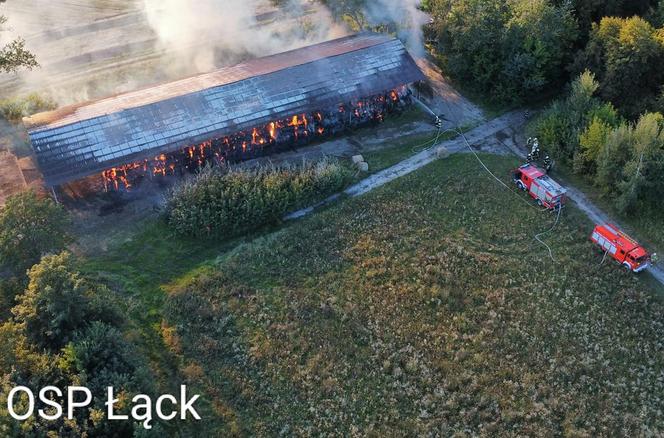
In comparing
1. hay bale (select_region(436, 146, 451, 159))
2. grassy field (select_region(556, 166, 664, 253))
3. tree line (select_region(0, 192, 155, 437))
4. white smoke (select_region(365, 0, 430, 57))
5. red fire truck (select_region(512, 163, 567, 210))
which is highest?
white smoke (select_region(365, 0, 430, 57))

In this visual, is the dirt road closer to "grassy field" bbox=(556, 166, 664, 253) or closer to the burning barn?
"grassy field" bbox=(556, 166, 664, 253)

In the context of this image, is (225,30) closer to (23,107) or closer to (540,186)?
(23,107)

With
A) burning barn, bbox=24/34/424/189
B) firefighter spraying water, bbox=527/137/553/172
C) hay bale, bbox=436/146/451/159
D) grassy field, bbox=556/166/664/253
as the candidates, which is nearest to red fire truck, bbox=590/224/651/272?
grassy field, bbox=556/166/664/253

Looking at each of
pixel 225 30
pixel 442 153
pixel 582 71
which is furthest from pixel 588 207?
pixel 225 30

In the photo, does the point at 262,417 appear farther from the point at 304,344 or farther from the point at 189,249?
the point at 189,249

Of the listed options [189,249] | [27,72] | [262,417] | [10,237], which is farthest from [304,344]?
[27,72]

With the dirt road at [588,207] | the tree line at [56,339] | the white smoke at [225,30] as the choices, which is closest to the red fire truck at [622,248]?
the dirt road at [588,207]
